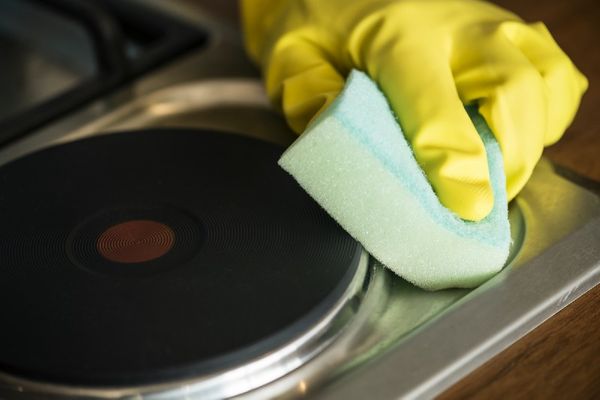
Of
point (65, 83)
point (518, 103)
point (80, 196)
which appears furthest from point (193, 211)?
point (65, 83)

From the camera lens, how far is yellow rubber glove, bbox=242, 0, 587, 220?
1.82 feet

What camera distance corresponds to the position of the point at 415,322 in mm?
540

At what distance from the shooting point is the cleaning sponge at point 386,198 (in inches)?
19.8

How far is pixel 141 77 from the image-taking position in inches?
30.8

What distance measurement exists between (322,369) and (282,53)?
0.26 meters

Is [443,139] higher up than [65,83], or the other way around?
[65,83]

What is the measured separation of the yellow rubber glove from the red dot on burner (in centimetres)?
13

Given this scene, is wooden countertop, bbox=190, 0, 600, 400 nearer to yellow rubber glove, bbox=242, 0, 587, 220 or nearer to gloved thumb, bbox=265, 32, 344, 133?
yellow rubber glove, bbox=242, 0, 587, 220

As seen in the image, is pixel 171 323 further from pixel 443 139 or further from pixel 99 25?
pixel 99 25

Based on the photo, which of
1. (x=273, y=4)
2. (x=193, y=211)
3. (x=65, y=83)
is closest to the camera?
(x=193, y=211)

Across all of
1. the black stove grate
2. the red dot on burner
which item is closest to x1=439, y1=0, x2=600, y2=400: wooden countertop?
the red dot on burner

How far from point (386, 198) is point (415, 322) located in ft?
0.24

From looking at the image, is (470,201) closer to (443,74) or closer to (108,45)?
(443,74)

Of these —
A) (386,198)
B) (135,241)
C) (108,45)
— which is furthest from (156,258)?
(108,45)
